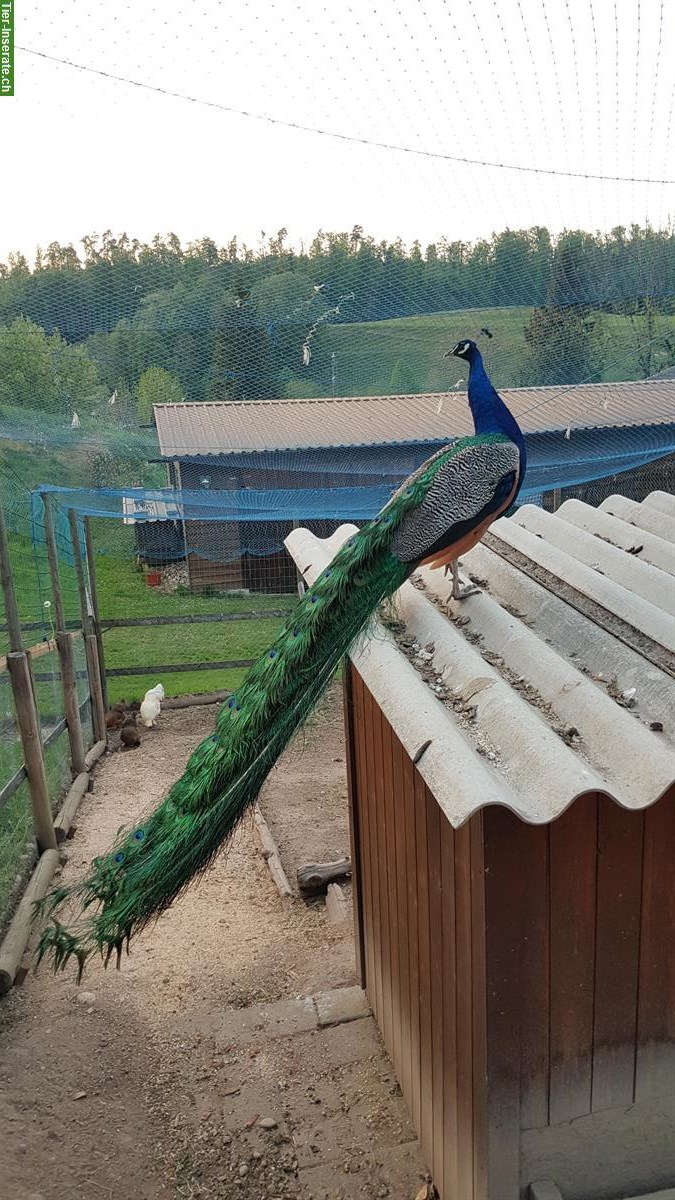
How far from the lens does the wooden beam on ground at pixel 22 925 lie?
192 inches

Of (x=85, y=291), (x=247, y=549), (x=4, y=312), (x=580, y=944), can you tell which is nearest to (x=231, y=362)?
(x=85, y=291)

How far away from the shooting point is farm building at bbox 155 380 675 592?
727 centimetres

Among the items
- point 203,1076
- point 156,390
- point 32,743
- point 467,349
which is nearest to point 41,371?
point 156,390

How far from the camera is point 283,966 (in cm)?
520

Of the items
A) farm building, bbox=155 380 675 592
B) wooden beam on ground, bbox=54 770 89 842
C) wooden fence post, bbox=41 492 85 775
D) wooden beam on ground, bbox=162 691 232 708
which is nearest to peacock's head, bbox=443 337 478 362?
farm building, bbox=155 380 675 592

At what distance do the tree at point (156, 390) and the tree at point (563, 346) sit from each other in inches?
94.0

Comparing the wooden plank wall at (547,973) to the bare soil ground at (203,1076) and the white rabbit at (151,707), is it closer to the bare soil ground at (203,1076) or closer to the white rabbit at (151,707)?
the bare soil ground at (203,1076)

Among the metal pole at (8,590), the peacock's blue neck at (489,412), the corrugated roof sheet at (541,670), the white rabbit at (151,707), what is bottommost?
the white rabbit at (151,707)

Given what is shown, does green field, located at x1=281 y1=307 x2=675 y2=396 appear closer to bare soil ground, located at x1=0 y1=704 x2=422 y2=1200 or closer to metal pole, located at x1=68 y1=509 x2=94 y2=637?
bare soil ground, located at x1=0 y1=704 x2=422 y2=1200

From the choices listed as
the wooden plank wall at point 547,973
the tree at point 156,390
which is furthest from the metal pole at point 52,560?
the wooden plank wall at point 547,973

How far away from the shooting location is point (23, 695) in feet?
19.7

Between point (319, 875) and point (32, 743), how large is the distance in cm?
225

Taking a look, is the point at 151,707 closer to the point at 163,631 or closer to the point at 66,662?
the point at 66,662

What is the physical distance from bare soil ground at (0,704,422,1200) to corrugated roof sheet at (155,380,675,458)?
11.8 ft
